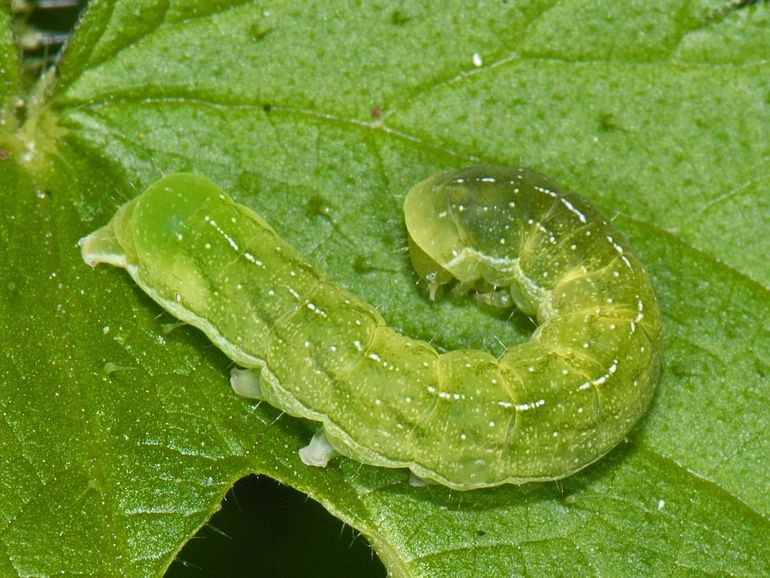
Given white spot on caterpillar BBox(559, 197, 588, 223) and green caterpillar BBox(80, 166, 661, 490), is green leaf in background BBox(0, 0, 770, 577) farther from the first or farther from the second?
white spot on caterpillar BBox(559, 197, 588, 223)

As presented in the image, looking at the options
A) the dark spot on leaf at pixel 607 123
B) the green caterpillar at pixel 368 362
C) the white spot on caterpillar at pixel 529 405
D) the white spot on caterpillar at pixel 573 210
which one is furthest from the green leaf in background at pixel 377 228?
the white spot on caterpillar at pixel 529 405

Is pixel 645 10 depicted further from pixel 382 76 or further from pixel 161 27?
pixel 161 27

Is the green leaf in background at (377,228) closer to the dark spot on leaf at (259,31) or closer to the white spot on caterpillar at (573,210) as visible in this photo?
the dark spot on leaf at (259,31)

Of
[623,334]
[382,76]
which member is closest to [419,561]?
[623,334]

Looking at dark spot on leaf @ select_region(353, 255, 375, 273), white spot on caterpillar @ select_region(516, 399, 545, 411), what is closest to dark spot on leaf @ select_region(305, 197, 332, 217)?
dark spot on leaf @ select_region(353, 255, 375, 273)

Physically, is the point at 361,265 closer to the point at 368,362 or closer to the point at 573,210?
the point at 368,362
